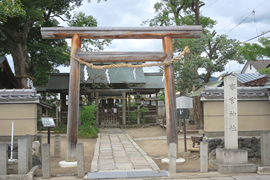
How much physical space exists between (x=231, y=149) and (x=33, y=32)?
1857cm

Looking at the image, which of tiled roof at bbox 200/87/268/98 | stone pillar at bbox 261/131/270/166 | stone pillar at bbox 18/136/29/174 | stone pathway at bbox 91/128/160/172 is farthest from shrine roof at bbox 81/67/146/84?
stone pillar at bbox 261/131/270/166

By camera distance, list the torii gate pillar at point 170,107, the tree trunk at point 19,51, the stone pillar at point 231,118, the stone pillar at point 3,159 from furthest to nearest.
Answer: the tree trunk at point 19,51 → the torii gate pillar at point 170,107 → the stone pillar at point 231,118 → the stone pillar at point 3,159

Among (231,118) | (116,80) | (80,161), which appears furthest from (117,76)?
(80,161)

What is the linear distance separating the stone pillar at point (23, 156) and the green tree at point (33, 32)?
31.4 feet

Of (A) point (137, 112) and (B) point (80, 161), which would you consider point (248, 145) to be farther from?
(A) point (137, 112)

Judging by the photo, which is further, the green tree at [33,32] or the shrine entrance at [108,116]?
the shrine entrance at [108,116]

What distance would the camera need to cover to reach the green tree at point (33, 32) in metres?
16.3

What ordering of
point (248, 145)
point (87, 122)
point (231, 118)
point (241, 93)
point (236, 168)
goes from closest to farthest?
point (236, 168)
point (231, 118)
point (248, 145)
point (241, 93)
point (87, 122)

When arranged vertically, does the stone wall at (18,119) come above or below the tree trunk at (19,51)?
below

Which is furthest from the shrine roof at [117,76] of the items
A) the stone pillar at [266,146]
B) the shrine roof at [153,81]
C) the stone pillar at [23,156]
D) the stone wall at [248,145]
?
the stone pillar at [266,146]

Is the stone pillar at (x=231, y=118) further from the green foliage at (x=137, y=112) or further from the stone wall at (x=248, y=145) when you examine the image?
the green foliage at (x=137, y=112)

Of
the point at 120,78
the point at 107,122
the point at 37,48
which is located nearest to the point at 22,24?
the point at 37,48

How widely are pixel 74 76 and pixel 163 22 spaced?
17.0m

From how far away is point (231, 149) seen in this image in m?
6.91
